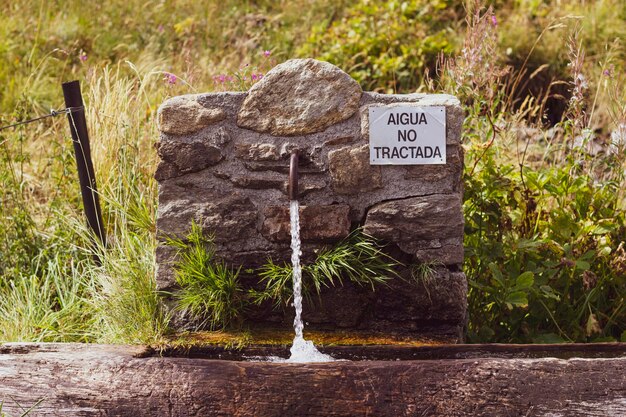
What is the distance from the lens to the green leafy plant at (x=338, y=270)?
3361 mm

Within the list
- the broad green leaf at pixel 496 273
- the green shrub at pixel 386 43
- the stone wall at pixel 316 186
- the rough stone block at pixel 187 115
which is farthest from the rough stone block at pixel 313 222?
the green shrub at pixel 386 43

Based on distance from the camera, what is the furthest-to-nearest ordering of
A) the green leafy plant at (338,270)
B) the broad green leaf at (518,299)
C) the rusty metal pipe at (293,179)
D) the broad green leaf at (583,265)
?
the broad green leaf at (583,265) < the broad green leaf at (518,299) < the green leafy plant at (338,270) < the rusty metal pipe at (293,179)

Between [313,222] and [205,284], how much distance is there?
0.52m

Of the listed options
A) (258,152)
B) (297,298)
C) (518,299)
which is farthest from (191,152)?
(518,299)

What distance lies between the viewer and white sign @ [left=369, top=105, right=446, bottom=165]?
11.0ft

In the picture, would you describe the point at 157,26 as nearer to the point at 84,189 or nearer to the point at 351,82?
the point at 84,189

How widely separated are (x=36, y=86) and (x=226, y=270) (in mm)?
3754

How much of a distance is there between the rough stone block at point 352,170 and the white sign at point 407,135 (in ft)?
0.12

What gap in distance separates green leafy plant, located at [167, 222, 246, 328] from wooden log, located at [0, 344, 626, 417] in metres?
0.53

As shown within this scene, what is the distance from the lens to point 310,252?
346 cm

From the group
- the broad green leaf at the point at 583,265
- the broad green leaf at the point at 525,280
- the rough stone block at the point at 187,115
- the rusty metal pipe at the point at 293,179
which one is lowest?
the broad green leaf at the point at 525,280

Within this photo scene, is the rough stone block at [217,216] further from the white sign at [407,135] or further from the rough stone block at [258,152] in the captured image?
the white sign at [407,135]

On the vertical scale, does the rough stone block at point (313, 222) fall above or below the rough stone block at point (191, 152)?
below

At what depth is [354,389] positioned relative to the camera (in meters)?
2.74
